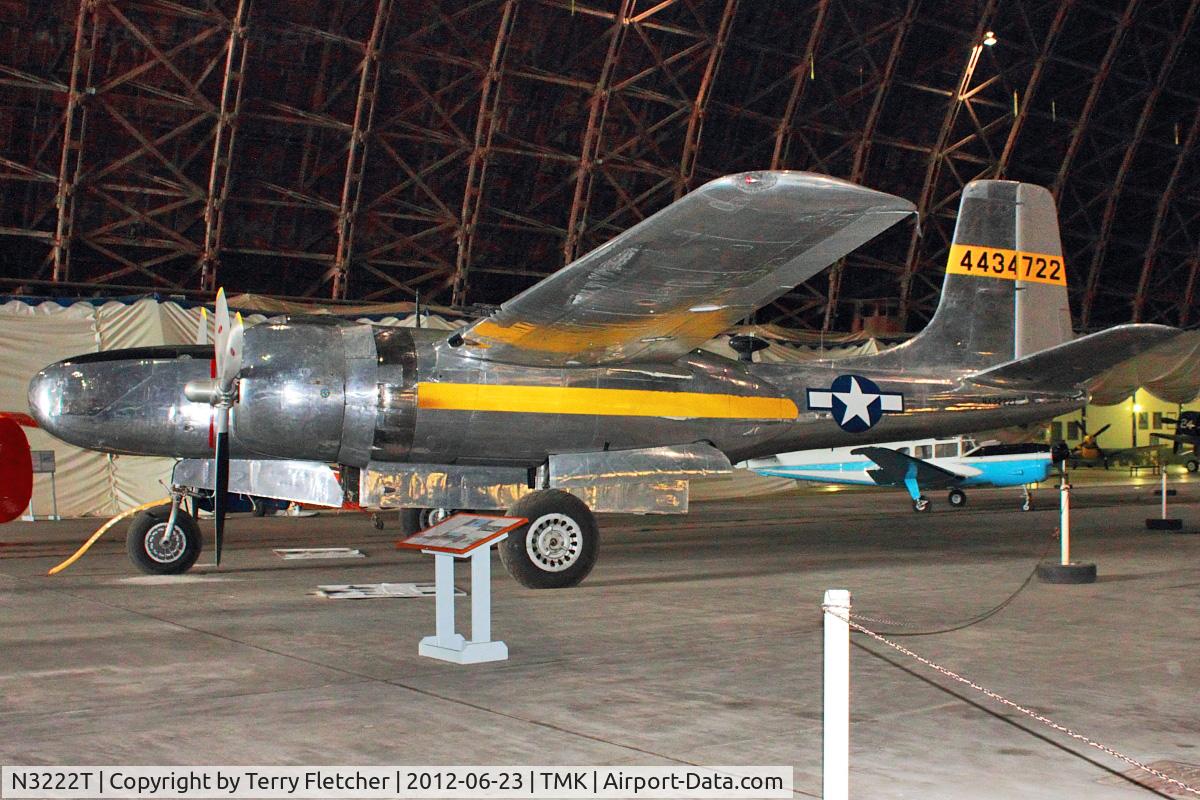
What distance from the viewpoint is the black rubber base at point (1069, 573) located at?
12.0 m

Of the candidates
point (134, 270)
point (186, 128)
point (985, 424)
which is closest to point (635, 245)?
point (985, 424)

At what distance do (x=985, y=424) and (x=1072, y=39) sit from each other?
76.2 feet

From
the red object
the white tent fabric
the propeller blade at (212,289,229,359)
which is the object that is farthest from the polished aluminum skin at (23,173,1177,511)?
the white tent fabric

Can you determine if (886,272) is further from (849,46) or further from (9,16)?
(9,16)

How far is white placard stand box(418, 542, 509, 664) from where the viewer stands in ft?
25.6

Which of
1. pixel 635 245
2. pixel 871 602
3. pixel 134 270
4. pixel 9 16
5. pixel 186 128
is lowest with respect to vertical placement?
pixel 871 602

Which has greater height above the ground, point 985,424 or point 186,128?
point 186,128

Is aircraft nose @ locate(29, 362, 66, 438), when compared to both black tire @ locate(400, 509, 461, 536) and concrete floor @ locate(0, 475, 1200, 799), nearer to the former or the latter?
concrete floor @ locate(0, 475, 1200, 799)

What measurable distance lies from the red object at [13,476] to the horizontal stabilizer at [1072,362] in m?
10.9

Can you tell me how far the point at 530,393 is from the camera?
12.1 meters

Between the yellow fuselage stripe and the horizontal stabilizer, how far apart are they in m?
3.52

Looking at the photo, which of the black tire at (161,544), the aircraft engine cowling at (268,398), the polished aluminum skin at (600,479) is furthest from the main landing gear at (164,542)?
the polished aluminum skin at (600,479)

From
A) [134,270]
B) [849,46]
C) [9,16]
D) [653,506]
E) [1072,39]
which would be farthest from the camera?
[1072,39]

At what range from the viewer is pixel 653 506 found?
1241 centimetres
